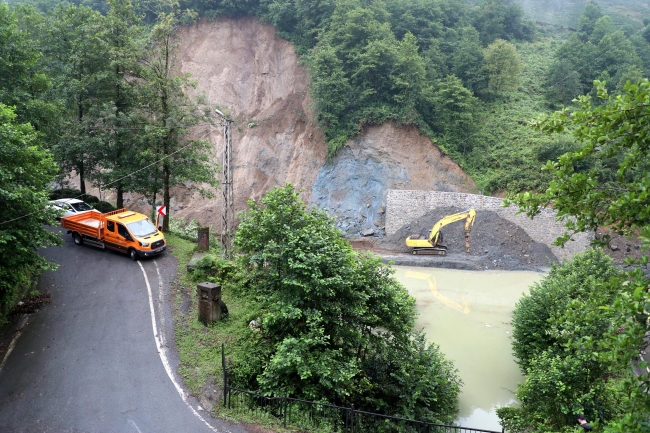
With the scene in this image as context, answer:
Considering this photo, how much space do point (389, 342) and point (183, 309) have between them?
6.16 meters

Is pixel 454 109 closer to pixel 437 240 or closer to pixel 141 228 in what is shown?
pixel 437 240

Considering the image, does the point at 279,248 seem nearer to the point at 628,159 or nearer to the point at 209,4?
the point at 628,159

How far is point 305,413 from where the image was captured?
31.2 feet

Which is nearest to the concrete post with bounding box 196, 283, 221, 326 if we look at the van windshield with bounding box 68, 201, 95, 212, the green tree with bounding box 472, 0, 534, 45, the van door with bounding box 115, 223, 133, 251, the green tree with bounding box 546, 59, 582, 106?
the van door with bounding box 115, 223, 133, 251

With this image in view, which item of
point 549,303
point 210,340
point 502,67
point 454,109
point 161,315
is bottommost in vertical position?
point 210,340

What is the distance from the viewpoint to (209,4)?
43.4 metres

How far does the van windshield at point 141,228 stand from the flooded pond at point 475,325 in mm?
11077

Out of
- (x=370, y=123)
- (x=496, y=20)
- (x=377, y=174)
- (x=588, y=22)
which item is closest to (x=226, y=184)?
(x=377, y=174)

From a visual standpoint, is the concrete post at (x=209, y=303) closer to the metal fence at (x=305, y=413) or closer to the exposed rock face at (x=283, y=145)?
the metal fence at (x=305, y=413)

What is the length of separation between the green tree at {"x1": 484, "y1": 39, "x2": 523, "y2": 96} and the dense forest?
117 millimetres

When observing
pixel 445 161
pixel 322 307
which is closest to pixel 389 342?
pixel 322 307

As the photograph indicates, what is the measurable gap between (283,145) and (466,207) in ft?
50.1

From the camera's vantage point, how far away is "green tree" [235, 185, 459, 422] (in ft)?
32.2

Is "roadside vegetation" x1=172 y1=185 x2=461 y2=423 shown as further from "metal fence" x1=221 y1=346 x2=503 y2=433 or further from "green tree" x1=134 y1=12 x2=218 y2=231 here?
"green tree" x1=134 y1=12 x2=218 y2=231
